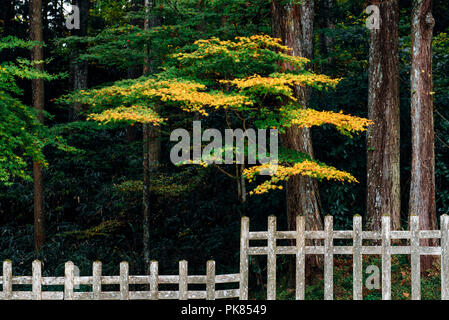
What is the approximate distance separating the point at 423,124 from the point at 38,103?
27.8ft

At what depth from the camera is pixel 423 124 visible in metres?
9.80

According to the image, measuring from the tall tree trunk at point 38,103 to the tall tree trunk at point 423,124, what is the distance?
8212 millimetres

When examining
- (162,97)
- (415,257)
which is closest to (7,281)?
(162,97)

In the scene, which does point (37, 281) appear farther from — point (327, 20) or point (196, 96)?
point (327, 20)

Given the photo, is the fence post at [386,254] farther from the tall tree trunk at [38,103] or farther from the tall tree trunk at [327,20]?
the tall tree trunk at [38,103]

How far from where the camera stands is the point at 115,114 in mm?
8398

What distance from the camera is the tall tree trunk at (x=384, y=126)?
34.3 feet

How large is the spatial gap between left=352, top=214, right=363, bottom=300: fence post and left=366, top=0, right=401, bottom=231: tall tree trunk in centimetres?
304

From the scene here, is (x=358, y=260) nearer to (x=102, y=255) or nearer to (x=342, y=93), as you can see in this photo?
(x=342, y=93)

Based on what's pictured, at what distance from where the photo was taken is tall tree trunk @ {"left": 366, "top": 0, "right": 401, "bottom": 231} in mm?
10445

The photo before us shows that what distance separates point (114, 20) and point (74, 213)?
422 inches

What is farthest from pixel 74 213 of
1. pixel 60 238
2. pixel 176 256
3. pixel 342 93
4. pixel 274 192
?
pixel 342 93

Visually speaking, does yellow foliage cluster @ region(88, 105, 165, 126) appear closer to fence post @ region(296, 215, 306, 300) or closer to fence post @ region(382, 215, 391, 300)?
fence post @ region(296, 215, 306, 300)

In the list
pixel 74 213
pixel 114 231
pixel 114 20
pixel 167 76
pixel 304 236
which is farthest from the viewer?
pixel 114 20
